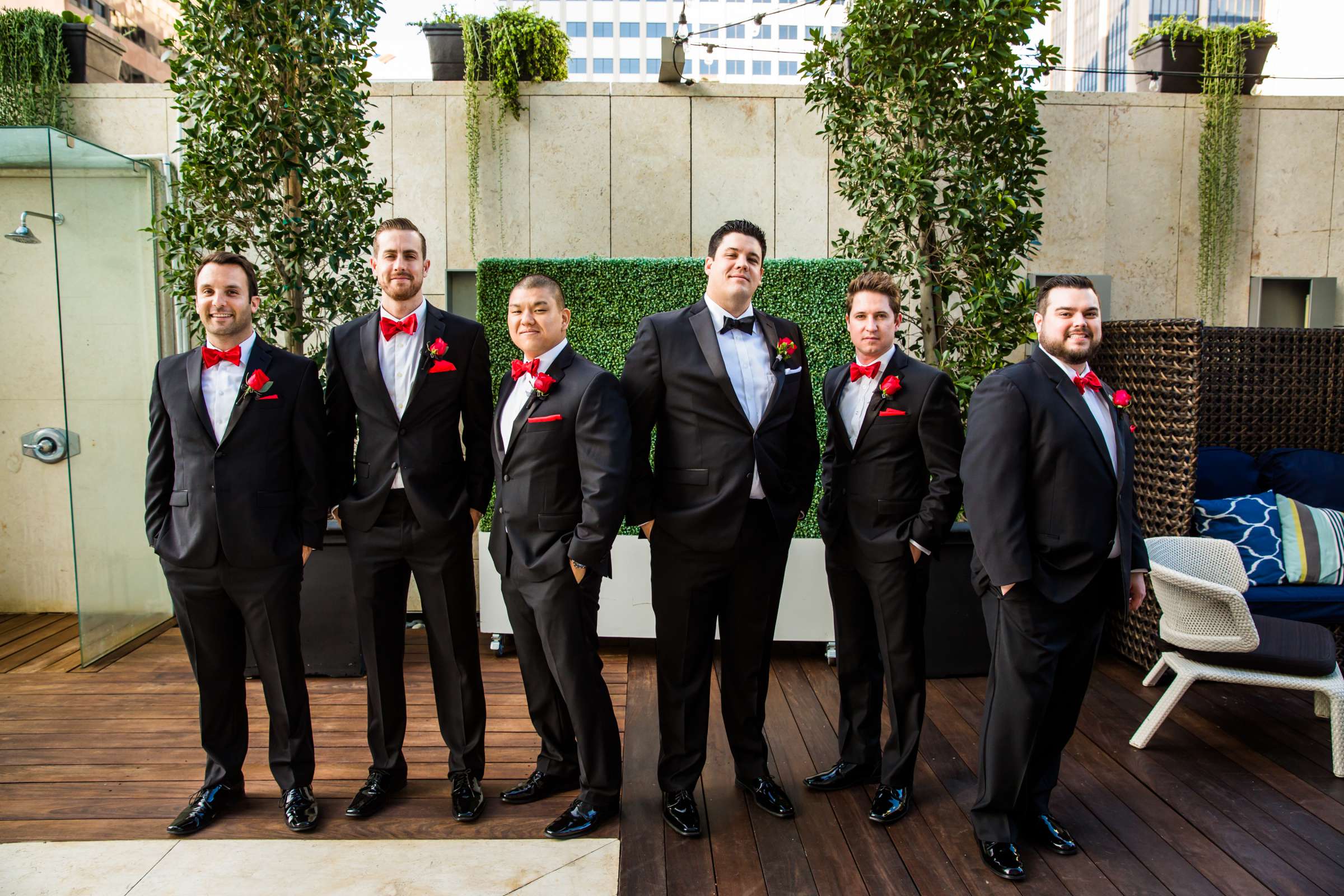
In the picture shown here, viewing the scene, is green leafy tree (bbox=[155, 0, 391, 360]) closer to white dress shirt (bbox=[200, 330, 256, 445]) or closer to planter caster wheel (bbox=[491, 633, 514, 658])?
white dress shirt (bbox=[200, 330, 256, 445])

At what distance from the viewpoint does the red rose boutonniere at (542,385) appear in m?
2.82

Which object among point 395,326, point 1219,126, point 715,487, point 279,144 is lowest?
point 715,487

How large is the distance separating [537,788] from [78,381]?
3.54 meters

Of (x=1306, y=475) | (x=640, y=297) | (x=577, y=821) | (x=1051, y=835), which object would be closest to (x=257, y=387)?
(x=577, y=821)

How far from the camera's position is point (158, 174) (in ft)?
17.3

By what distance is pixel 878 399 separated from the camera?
3.03 metres

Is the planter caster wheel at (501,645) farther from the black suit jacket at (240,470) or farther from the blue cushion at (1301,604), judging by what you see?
the blue cushion at (1301,604)

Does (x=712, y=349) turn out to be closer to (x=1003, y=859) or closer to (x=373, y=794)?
(x=1003, y=859)

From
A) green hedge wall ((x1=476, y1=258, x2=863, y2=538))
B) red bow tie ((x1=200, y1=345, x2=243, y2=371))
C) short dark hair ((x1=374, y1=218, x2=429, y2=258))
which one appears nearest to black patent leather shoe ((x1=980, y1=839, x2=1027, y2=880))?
green hedge wall ((x1=476, y1=258, x2=863, y2=538))

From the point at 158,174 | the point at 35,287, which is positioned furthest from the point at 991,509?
the point at 35,287

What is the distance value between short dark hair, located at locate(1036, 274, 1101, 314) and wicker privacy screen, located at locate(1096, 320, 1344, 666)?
1.81m

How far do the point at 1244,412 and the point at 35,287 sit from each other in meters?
7.41

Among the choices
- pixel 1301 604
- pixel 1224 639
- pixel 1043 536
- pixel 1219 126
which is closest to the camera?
pixel 1043 536

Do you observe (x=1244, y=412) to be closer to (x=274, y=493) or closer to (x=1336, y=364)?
(x=1336, y=364)
